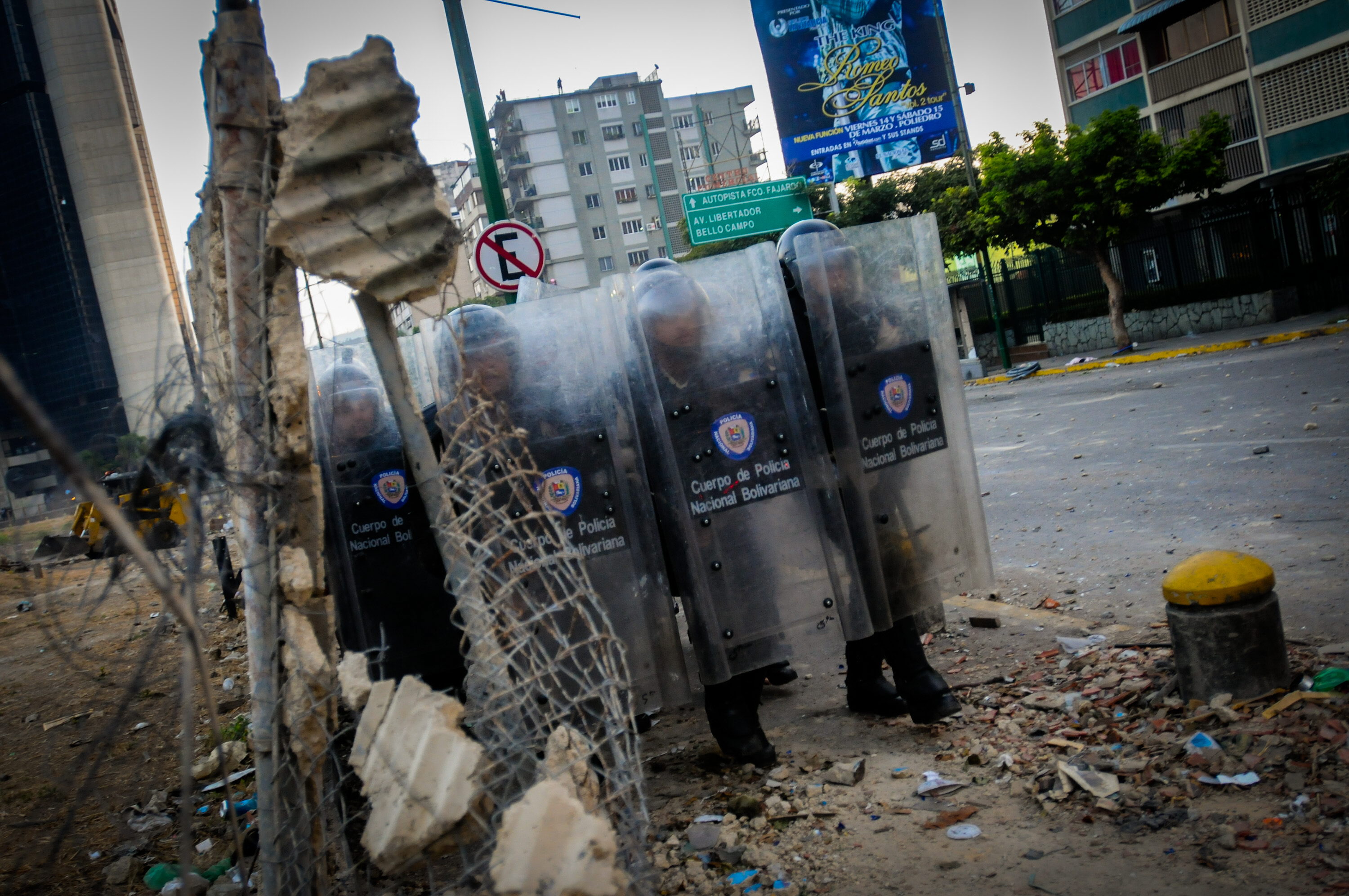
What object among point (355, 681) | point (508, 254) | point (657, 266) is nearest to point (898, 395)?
point (657, 266)

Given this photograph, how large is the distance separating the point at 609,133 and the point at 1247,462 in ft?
A: 204

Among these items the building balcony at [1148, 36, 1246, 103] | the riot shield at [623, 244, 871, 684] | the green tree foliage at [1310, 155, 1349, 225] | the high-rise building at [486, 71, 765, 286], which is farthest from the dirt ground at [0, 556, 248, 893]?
the high-rise building at [486, 71, 765, 286]

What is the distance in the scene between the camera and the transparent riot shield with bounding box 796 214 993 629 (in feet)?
11.4

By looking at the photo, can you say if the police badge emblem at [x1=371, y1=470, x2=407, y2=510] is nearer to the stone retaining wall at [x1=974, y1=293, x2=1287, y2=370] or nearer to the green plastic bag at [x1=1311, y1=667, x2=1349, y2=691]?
the green plastic bag at [x1=1311, y1=667, x2=1349, y2=691]

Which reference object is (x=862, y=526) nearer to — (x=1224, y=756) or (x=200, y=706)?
(x=1224, y=756)

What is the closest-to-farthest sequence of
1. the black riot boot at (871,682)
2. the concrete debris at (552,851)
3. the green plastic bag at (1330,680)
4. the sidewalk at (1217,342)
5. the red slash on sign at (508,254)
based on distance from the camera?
1. the concrete debris at (552,851)
2. the green plastic bag at (1330,680)
3. the black riot boot at (871,682)
4. the red slash on sign at (508,254)
5. the sidewalk at (1217,342)

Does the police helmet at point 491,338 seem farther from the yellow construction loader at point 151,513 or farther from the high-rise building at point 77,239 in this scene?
the yellow construction loader at point 151,513

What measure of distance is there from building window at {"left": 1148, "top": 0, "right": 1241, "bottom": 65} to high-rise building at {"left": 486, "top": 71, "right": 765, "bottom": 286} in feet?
131

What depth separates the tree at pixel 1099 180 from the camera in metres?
16.9

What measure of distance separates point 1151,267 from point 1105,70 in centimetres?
803

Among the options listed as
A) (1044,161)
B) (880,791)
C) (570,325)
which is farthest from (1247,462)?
(1044,161)

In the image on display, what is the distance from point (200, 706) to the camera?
18.5 feet

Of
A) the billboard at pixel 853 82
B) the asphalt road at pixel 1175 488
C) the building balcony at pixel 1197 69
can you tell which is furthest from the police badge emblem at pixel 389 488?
the building balcony at pixel 1197 69

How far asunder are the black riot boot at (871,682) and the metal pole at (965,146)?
57.3ft
